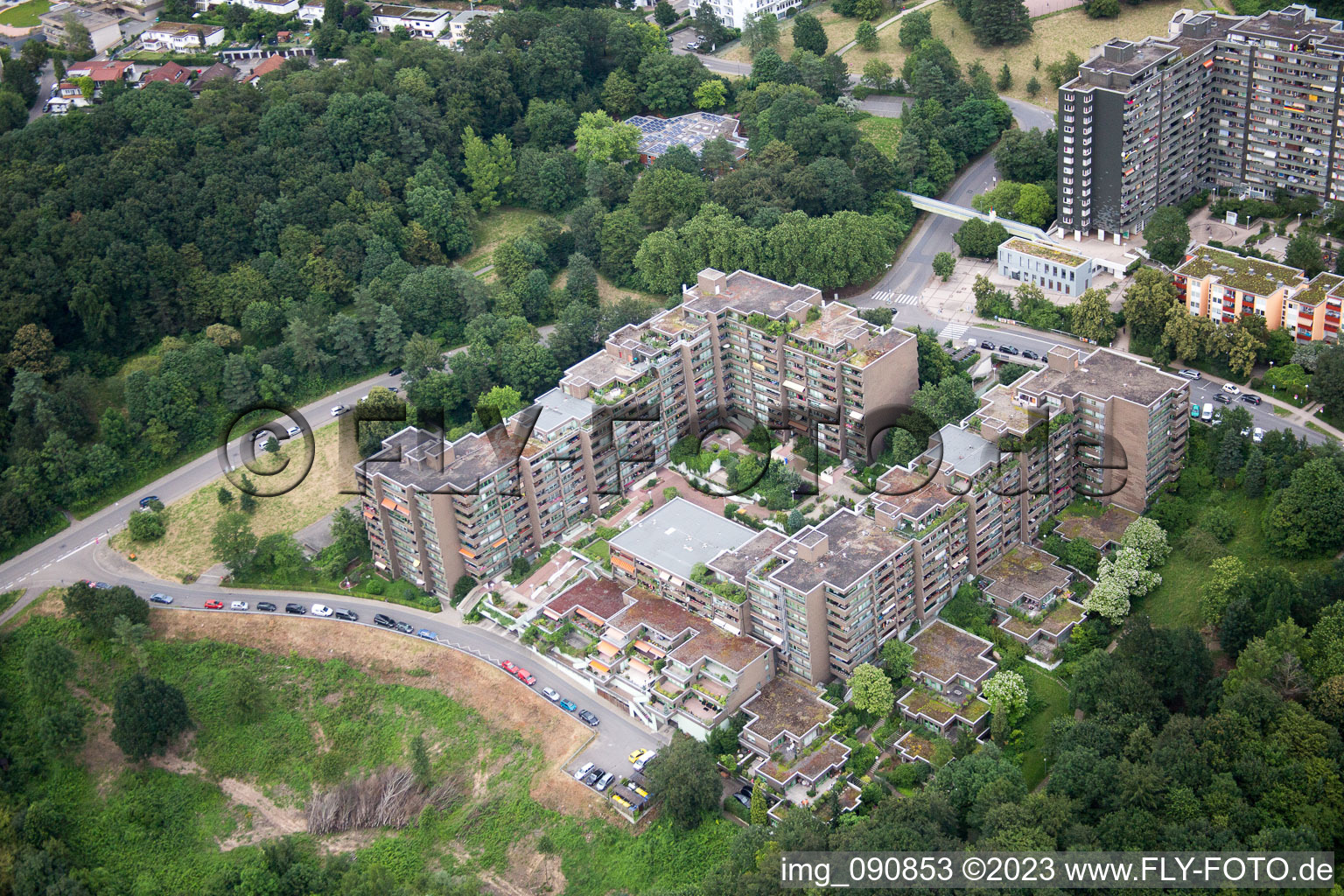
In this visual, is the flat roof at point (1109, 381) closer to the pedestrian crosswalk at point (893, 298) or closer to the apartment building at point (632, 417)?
the apartment building at point (632, 417)

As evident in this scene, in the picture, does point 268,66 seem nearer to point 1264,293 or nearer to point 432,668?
point 432,668

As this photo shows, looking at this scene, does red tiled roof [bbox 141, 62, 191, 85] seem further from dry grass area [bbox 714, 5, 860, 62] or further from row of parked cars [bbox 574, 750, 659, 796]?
row of parked cars [bbox 574, 750, 659, 796]

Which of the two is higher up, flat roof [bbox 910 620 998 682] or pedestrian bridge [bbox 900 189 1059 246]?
pedestrian bridge [bbox 900 189 1059 246]

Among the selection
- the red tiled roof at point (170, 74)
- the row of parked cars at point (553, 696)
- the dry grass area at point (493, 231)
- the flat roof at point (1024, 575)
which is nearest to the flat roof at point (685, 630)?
the row of parked cars at point (553, 696)

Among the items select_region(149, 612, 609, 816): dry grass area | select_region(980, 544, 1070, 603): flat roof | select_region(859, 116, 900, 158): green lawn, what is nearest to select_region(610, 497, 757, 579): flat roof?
select_region(149, 612, 609, 816): dry grass area

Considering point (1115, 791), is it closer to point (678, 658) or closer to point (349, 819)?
point (678, 658)

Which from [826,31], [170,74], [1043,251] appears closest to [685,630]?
[1043,251]
